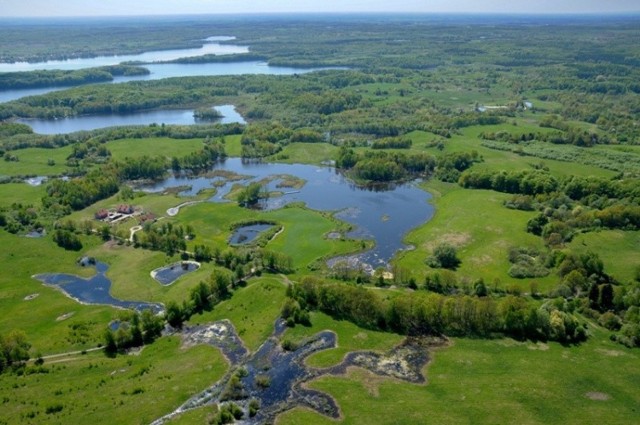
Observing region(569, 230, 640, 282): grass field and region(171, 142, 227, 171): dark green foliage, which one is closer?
region(569, 230, 640, 282): grass field

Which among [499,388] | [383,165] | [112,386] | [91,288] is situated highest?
[383,165]

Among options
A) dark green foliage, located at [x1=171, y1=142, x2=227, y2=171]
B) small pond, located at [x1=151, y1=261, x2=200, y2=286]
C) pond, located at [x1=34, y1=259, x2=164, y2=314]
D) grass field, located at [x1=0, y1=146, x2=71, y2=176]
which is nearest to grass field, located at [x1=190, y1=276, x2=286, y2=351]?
pond, located at [x1=34, y1=259, x2=164, y2=314]

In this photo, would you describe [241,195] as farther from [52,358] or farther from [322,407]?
[322,407]

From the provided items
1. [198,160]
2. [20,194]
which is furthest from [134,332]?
[198,160]

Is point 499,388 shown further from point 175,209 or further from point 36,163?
point 36,163

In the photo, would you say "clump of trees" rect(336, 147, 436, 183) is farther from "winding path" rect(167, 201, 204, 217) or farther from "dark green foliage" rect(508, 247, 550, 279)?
"dark green foliage" rect(508, 247, 550, 279)

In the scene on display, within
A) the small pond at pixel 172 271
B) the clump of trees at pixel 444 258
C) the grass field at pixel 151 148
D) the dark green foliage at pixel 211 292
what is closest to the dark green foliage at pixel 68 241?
the small pond at pixel 172 271
